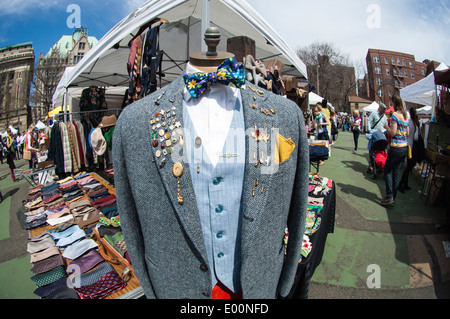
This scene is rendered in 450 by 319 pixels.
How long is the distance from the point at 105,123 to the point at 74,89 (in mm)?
3934

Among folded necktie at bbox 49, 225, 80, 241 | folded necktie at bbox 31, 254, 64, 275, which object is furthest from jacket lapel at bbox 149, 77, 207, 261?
folded necktie at bbox 49, 225, 80, 241

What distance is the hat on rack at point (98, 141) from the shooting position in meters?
5.01

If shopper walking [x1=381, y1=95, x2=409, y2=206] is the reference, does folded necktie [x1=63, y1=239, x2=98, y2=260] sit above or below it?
below

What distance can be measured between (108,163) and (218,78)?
5534 millimetres

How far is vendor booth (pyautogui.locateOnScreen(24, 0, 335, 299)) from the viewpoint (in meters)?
2.09

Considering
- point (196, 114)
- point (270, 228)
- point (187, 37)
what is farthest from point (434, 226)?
point (187, 37)

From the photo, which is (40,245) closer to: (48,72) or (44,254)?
(44,254)

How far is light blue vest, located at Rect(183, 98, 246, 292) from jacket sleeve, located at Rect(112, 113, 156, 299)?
0.28 metres

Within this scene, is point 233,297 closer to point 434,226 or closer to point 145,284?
point 145,284

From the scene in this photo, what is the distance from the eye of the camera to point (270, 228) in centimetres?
99

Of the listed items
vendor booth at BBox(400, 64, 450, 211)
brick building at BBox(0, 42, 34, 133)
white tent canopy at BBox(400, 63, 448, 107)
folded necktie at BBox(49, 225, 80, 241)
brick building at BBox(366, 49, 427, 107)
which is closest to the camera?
folded necktie at BBox(49, 225, 80, 241)

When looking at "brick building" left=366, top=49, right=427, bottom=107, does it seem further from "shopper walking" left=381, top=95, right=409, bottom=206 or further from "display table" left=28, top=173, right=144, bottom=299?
"display table" left=28, top=173, right=144, bottom=299

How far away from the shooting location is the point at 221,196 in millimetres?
958

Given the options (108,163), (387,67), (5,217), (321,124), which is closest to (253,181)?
(108,163)
